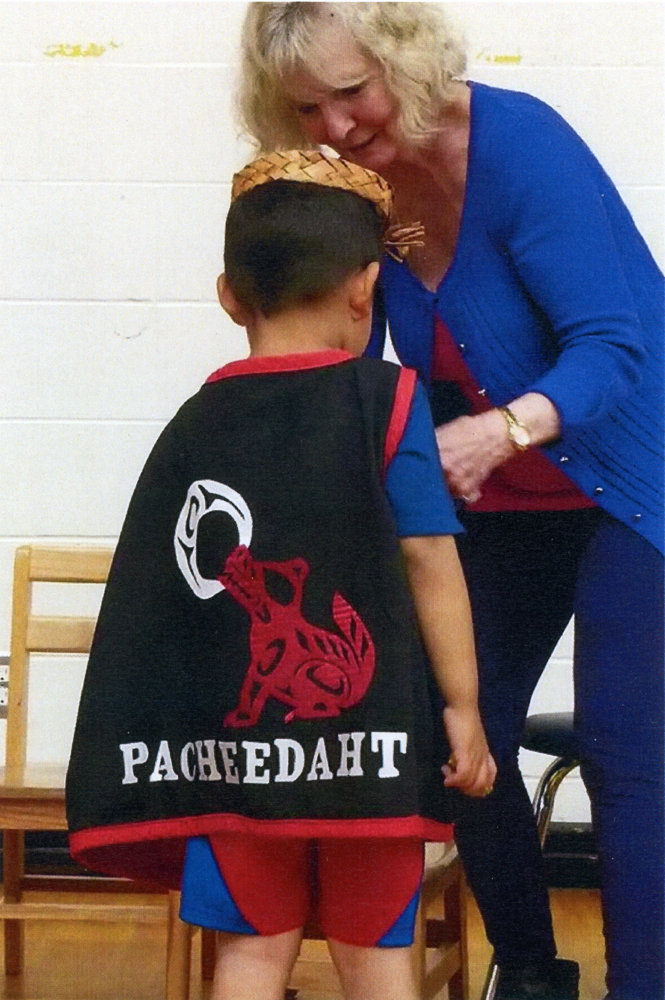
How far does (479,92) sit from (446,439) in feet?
1.34

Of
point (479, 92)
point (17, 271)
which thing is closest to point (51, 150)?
point (17, 271)

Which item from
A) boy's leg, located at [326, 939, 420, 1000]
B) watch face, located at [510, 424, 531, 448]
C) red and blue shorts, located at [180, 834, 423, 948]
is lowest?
boy's leg, located at [326, 939, 420, 1000]

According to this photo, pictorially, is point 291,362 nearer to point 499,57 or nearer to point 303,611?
point 303,611

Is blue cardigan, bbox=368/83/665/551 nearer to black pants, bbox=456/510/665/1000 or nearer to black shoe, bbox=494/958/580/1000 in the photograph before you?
black pants, bbox=456/510/665/1000

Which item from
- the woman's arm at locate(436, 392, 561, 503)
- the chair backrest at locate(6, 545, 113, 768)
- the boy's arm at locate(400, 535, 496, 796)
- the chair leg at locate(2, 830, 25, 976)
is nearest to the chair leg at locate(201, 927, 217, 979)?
the chair leg at locate(2, 830, 25, 976)

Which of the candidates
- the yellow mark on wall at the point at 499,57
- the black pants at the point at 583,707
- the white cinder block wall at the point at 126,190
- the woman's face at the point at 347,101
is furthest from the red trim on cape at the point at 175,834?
the yellow mark on wall at the point at 499,57

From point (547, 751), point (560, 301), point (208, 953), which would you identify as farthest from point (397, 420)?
point (208, 953)

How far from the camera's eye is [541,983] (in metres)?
1.60

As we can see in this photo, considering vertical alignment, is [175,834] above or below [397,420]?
below

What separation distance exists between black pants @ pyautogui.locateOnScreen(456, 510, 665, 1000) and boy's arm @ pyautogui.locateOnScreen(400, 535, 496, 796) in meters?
0.22

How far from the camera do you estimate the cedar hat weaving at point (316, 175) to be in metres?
1.26

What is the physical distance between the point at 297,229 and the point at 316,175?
0.06 m

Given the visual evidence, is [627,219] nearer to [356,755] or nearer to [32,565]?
[356,755]

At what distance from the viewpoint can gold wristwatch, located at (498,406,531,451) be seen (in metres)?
1.29
